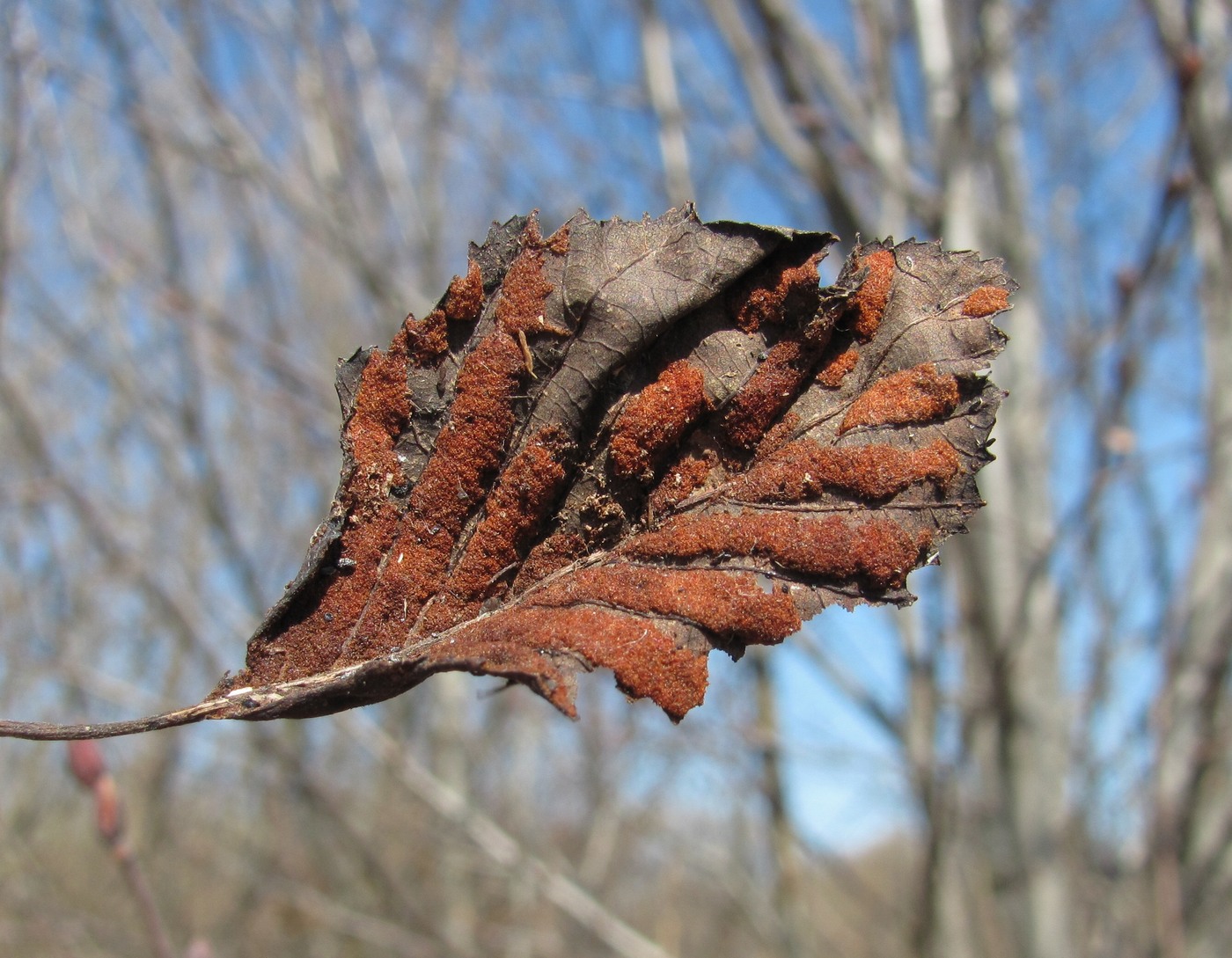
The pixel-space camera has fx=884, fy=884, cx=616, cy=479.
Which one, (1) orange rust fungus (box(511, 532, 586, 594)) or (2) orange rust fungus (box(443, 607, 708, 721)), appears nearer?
(2) orange rust fungus (box(443, 607, 708, 721))

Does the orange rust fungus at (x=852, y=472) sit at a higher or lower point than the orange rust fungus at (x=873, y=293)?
lower

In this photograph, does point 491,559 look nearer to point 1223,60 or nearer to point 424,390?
point 424,390

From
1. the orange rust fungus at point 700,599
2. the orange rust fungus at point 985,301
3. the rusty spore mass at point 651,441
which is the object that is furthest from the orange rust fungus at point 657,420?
the orange rust fungus at point 985,301

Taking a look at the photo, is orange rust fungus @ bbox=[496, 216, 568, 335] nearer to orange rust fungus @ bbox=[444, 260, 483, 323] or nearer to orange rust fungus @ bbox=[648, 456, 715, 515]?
orange rust fungus @ bbox=[444, 260, 483, 323]

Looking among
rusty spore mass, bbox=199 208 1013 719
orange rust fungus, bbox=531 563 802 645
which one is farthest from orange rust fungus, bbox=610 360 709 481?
orange rust fungus, bbox=531 563 802 645

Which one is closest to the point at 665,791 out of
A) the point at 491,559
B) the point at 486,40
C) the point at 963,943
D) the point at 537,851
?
the point at 537,851

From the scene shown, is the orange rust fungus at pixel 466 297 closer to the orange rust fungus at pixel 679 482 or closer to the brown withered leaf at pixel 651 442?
the brown withered leaf at pixel 651 442

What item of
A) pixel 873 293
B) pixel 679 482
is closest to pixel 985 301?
pixel 873 293
